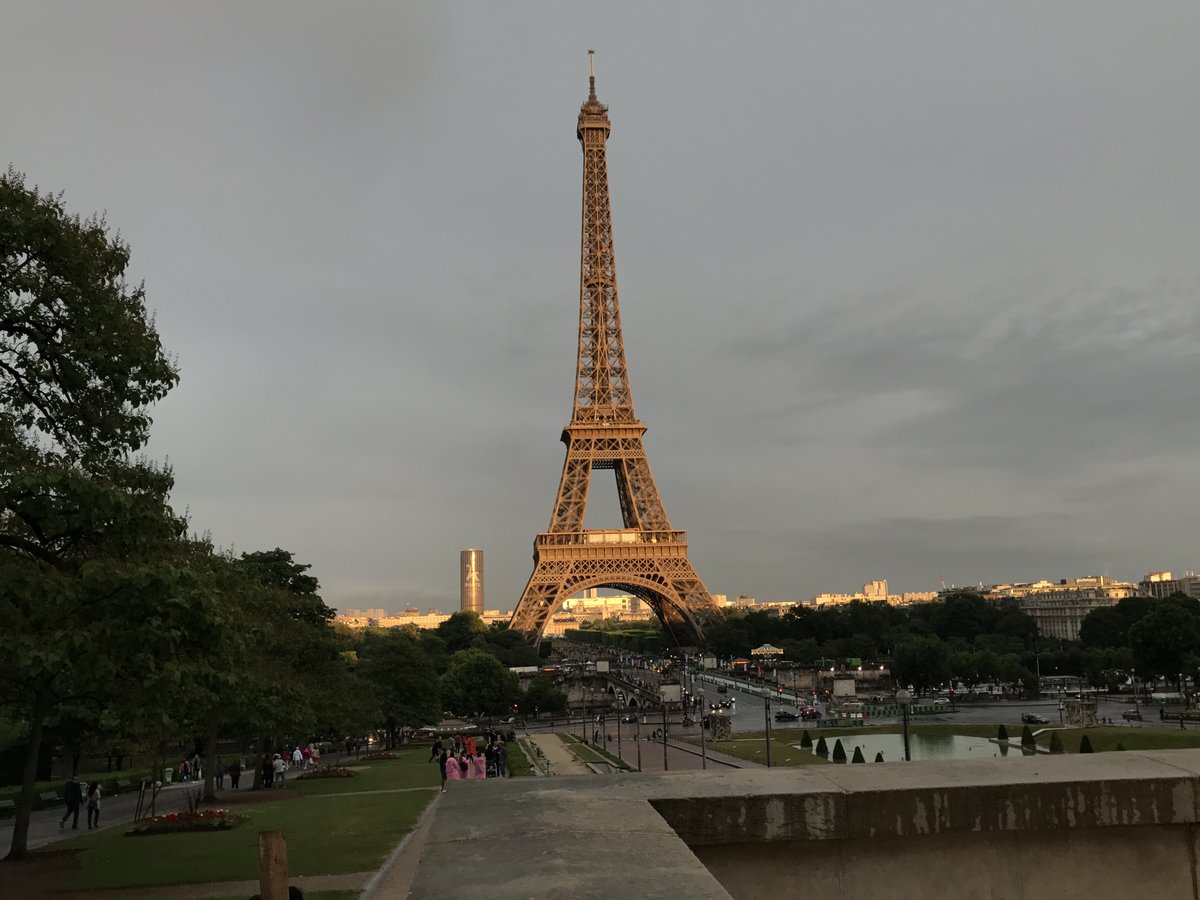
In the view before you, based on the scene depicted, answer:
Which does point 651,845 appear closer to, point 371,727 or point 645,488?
point 371,727

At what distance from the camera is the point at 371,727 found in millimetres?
52750

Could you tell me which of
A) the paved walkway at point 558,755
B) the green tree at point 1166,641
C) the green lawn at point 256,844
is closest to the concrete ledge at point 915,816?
the green lawn at point 256,844

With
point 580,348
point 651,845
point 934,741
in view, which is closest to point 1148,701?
point 934,741

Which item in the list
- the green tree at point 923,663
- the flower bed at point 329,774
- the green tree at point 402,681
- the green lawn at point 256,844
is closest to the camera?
the green lawn at point 256,844

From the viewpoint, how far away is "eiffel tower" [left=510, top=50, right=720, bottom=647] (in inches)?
4242

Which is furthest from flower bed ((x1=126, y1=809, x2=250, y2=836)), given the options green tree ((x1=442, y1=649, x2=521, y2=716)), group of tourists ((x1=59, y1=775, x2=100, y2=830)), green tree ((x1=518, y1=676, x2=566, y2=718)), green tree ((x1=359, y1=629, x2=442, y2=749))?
green tree ((x1=518, y1=676, x2=566, y2=718))

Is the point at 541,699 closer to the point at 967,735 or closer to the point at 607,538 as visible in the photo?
the point at 607,538

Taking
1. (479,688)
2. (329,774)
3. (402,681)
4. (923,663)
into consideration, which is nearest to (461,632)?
(479,688)

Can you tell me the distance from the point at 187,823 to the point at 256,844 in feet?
14.0

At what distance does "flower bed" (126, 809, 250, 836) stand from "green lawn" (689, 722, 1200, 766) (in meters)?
26.5

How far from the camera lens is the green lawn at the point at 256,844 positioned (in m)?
18.8

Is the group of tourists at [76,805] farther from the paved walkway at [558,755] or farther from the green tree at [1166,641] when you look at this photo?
the green tree at [1166,641]

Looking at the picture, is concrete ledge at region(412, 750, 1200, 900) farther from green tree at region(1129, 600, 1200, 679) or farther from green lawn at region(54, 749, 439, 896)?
green tree at region(1129, 600, 1200, 679)

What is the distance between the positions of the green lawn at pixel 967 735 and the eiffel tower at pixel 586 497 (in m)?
38.2
